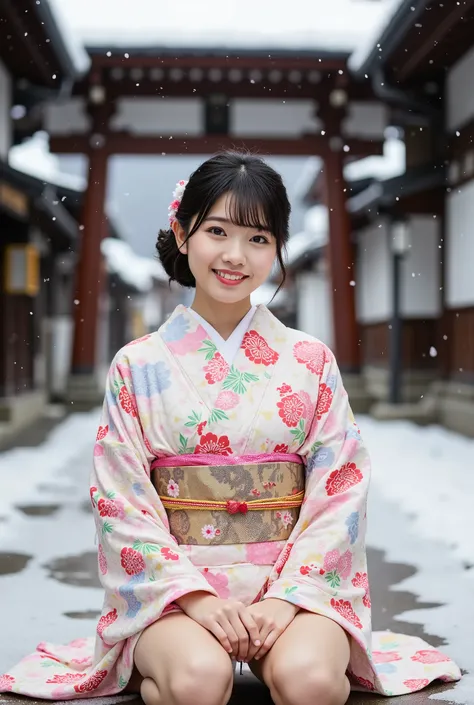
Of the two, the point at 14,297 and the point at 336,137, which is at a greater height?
the point at 336,137

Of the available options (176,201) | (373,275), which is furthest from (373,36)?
(176,201)

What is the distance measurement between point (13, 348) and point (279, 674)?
10165mm

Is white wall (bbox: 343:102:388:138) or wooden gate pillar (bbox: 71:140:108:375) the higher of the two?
white wall (bbox: 343:102:388:138)

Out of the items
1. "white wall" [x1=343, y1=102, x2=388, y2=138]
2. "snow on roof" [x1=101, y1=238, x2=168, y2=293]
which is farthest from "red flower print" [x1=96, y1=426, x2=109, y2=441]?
"snow on roof" [x1=101, y1=238, x2=168, y2=293]

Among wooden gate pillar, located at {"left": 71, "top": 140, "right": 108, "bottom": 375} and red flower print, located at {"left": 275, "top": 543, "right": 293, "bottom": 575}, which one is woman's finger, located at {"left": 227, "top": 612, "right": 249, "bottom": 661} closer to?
red flower print, located at {"left": 275, "top": 543, "right": 293, "bottom": 575}

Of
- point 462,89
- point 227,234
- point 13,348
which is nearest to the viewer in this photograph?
point 227,234

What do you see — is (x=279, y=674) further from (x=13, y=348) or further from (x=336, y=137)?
(x=336, y=137)

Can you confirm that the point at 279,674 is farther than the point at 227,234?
No

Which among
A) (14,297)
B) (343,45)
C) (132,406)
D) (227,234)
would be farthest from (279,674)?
(343,45)

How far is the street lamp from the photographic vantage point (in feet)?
40.3

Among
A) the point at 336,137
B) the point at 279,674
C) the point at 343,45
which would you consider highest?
the point at 343,45

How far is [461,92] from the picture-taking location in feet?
35.1

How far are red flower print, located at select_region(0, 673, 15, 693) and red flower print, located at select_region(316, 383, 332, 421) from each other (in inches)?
50.4

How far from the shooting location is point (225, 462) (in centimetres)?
256
